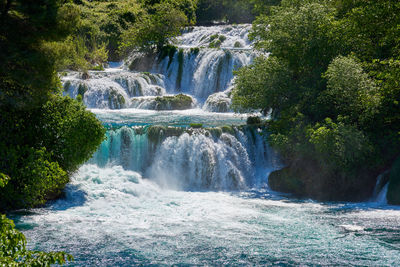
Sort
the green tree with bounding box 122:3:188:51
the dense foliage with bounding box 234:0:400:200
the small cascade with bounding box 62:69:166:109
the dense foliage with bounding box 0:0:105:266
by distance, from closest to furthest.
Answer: the dense foliage with bounding box 0:0:105:266
the dense foliage with bounding box 234:0:400:200
the small cascade with bounding box 62:69:166:109
the green tree with bounding box 122:3:188:51

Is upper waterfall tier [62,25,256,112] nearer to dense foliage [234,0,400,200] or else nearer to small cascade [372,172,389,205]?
dense foliage [234,0,400,200]

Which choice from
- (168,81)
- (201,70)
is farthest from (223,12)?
(168,81)

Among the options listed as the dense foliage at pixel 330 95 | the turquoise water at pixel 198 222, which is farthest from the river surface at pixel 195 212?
the dense foliage at pixel 330 95

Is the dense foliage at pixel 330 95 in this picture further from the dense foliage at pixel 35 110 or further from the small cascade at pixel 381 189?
the dense foliage at pixel 35 110

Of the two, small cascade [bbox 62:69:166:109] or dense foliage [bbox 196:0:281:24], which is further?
dense foliage [bbox 196:0:281:24]

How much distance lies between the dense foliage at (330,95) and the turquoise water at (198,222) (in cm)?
140

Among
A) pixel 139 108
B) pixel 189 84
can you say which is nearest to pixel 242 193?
pixel 139 108

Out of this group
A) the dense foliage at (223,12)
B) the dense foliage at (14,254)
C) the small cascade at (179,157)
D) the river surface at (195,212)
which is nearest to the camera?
the dense foliage at (14,254)

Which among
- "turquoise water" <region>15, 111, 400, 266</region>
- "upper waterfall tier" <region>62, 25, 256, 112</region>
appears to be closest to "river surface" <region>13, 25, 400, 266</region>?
"turquoise water" <region>15, 111, 400, 266</region>

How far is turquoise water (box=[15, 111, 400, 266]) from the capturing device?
33.3ft

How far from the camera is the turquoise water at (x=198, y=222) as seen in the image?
10.2 meters

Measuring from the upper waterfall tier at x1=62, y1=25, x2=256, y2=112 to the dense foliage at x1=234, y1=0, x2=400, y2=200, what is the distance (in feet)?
19.3

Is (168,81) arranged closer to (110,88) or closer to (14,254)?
(110,88)

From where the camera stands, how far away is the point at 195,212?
45.1 feet
